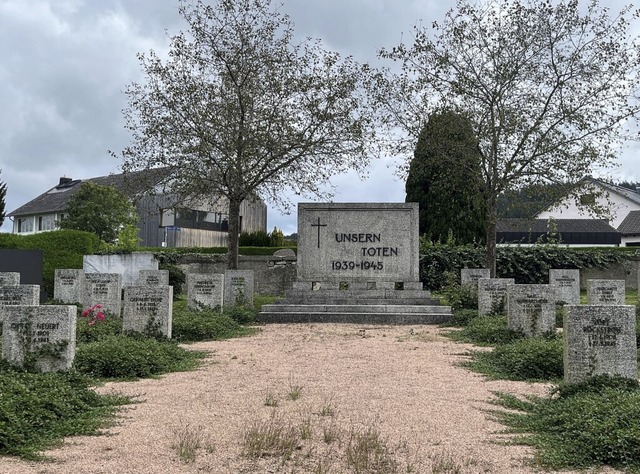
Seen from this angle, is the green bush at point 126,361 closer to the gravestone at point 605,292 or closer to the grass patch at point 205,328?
the grass patch at point 205,328

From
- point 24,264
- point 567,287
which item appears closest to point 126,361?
point 24,264

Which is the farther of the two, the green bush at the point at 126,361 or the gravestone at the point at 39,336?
the green bush at the point at 126,361

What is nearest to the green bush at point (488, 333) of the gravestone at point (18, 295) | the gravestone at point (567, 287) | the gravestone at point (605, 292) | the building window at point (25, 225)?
the gravestone at point (605, 292)

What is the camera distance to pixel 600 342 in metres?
7.18

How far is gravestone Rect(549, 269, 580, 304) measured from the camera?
19.3m

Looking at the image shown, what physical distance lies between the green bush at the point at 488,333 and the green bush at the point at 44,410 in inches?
278

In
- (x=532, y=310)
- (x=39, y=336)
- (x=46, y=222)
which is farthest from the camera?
(x=46, y=222)

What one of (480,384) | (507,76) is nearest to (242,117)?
(507,76)

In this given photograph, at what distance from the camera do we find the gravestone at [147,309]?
11.8 meters

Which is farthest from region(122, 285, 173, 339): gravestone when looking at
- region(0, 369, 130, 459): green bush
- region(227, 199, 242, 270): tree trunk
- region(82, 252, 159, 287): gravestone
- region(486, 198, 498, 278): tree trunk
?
region(486, 198, 498, 278): tree trunk

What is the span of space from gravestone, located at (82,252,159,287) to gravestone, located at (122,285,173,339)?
1115 cm

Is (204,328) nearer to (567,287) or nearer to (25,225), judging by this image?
(567,287)

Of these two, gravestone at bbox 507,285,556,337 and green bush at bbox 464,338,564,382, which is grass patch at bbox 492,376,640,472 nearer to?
green bush at bbox 464,338,564,382

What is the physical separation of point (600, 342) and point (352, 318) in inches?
382
